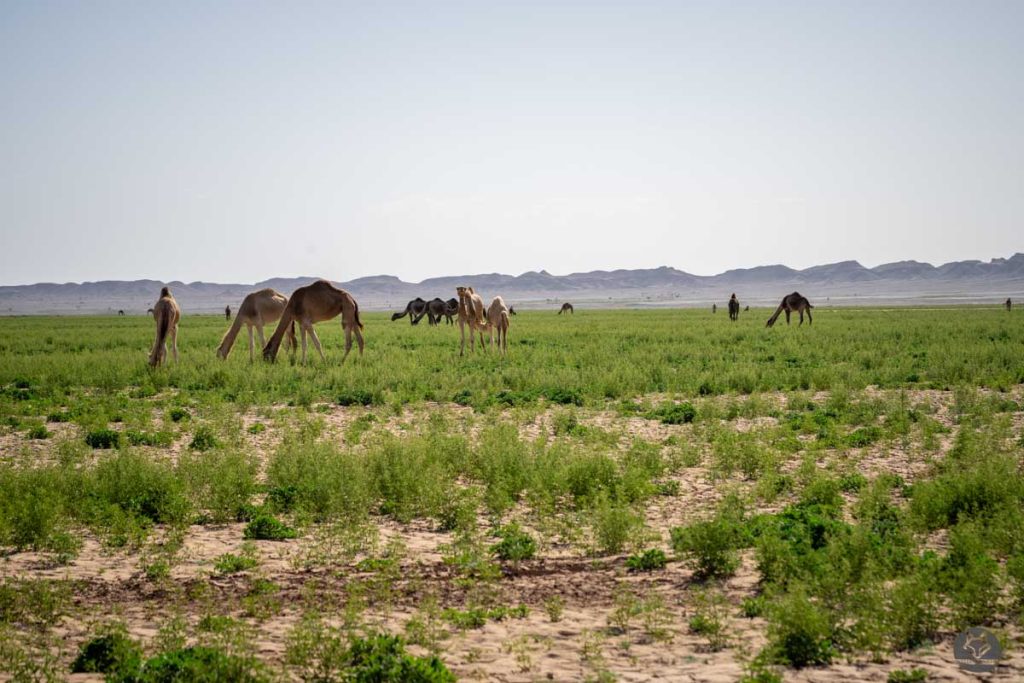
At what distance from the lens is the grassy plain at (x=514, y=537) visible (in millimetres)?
5398

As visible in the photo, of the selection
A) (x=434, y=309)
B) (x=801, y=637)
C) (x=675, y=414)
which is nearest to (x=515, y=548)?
(x=801, y=637)

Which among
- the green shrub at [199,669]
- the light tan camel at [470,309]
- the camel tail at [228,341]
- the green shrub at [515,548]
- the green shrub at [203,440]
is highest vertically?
the light tan camel at [470,309]

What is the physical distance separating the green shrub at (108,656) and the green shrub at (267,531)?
2654mm

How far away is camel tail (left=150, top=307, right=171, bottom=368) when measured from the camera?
2191 cm

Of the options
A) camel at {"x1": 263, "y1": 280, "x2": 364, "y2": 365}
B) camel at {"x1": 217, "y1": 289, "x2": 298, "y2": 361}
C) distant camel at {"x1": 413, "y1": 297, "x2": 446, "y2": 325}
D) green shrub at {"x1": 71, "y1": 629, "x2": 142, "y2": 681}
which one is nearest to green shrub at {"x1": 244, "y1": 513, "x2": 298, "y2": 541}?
green shrub at {"x1": 71, "y1": 629, "x2": 142, "y2": 681}

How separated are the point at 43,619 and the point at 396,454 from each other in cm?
479

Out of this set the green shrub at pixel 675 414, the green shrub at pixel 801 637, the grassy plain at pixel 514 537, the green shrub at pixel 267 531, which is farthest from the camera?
the green shrub at pixel 675 414

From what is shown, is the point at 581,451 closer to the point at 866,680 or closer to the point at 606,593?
the point at 606,593

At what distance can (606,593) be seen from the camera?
6.65 metres

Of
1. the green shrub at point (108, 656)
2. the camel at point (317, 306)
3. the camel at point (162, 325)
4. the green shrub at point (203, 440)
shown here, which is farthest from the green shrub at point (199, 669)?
the camel at point (317, 306)

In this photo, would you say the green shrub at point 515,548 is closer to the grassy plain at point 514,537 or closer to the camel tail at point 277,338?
the grassy plain at point 514,537

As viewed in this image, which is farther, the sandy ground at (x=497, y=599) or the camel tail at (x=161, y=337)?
the camel tail at (x=161, y=337)

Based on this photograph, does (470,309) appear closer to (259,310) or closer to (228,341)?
(259,310)

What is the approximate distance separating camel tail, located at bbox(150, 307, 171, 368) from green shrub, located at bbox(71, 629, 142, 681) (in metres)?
17.9
